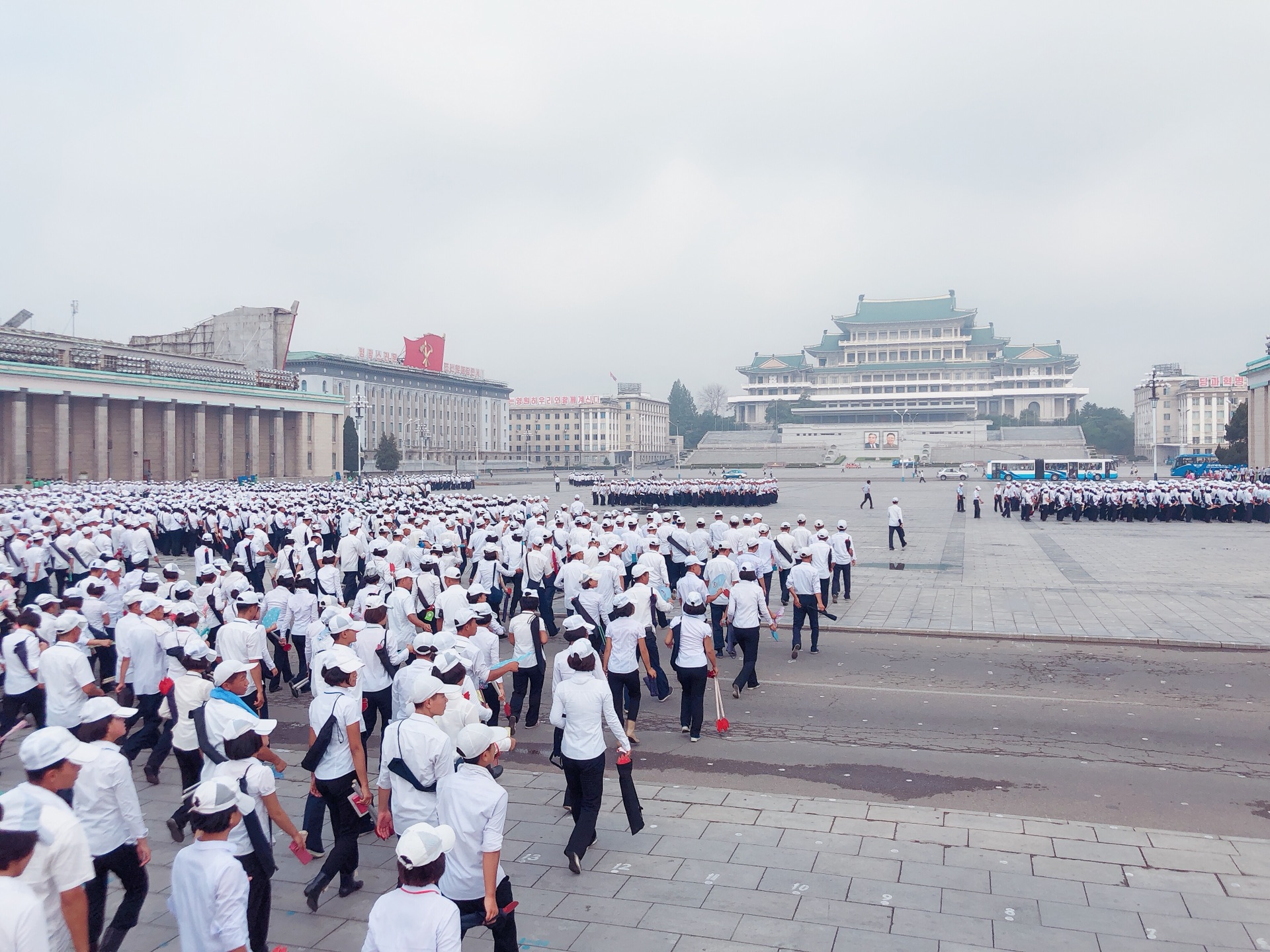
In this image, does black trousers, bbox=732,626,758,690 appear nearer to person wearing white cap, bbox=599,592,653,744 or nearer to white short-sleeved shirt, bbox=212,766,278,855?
person wearing white cap, bbox=599,592,653,744

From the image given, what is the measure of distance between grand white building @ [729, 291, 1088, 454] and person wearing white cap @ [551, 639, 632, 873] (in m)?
107

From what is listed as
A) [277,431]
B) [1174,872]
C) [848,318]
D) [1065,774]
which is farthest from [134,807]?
[848,318]

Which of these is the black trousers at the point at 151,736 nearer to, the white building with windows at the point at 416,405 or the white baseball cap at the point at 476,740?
the white baseball cap at the point at 476,740

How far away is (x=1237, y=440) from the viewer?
62812 mm

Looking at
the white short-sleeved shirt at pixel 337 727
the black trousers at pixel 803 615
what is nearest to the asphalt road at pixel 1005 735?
the black trousers at pixel 803 615

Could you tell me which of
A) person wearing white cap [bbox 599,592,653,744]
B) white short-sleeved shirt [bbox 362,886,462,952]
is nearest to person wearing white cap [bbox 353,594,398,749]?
person wearing white cap [bbox 599,592,653,744]

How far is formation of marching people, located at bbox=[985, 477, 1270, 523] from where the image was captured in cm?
3086

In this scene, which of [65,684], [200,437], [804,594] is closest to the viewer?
[65,684]

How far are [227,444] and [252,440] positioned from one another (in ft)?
10.9

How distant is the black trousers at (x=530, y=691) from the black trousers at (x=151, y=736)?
311cm

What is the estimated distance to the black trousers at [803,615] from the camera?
38.4 ft

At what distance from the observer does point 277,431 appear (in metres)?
67.5

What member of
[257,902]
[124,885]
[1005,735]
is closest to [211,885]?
[257,902]

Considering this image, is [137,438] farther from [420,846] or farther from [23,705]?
[420,846]
